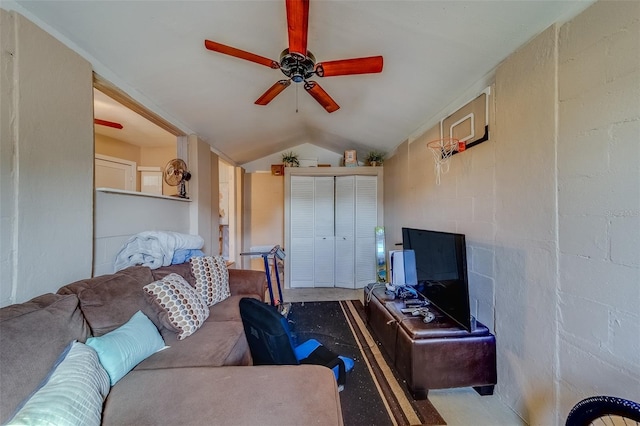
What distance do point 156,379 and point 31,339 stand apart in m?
0.48

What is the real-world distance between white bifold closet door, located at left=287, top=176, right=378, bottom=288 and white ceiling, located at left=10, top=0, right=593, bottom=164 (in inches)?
60.9

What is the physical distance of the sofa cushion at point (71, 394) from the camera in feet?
2.26

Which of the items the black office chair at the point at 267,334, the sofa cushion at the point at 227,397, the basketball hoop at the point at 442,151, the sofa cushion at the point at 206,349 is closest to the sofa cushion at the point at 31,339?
the sofa cushion at the point at 227,397

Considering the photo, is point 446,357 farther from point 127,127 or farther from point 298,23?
point 127,127

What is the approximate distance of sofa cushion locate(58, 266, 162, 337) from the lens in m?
1.26

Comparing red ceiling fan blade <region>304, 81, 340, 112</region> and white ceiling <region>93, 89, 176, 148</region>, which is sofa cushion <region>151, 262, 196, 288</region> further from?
red ceiling fan blade <region>304, 81, 340, 112</region>

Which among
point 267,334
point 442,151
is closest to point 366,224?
point 442,151

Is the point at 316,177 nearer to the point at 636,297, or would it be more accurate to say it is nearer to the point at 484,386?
the point at 484,386

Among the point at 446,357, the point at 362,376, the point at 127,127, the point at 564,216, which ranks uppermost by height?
the point at 127,127

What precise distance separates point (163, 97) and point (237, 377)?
2397 mm

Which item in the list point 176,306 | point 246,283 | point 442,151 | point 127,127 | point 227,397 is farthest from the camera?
point 127,127

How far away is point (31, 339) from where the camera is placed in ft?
2.89

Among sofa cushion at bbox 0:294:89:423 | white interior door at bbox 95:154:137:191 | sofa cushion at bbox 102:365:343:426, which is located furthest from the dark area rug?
white interior door at bbox 95:154:137:191

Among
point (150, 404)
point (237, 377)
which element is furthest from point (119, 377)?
point (237, 377)
